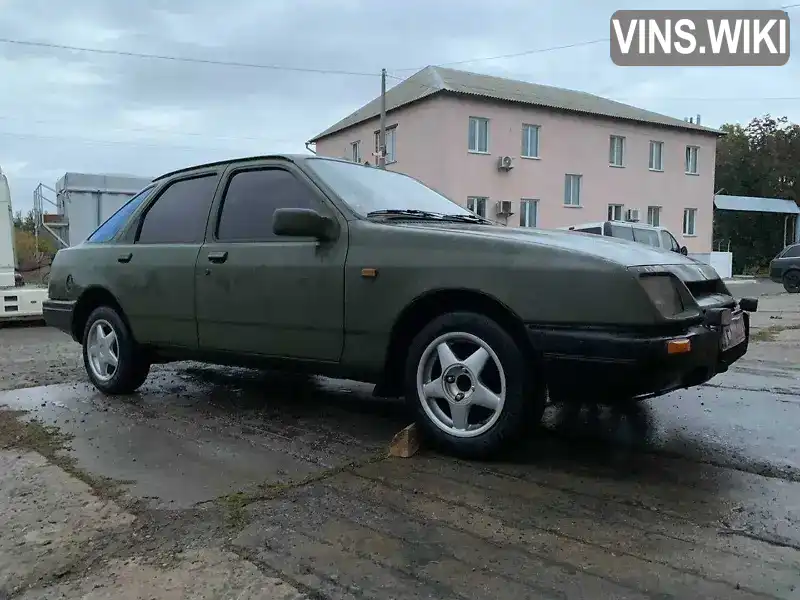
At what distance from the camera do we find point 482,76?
28734 mm

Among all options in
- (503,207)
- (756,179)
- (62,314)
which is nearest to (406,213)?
(62,314)

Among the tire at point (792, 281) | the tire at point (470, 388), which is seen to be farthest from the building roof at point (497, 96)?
the tire at point (470, 388)

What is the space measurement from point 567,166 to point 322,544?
90.5ft

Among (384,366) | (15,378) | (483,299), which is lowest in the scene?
(15,378)

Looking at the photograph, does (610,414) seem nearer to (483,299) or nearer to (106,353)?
(483,299)

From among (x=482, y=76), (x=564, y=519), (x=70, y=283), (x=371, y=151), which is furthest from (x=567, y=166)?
(x=564, y=519)

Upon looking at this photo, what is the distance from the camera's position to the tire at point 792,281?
67.1 feet

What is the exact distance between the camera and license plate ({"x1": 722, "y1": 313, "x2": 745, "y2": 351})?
3.27 metres

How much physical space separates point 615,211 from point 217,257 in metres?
28.1

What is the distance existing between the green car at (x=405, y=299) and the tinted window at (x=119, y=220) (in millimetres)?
100

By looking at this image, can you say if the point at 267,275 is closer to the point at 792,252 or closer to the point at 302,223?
the point at 302,223

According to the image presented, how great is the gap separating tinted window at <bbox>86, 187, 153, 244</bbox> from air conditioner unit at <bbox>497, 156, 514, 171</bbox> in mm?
22027

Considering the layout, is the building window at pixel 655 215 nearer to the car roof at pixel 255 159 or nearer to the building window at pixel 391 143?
Answer: the building window at pixel 391 143

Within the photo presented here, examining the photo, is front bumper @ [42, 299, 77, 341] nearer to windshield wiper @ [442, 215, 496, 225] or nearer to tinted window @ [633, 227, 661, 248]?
windshield wiper @ [442, 215, 496, 225]
